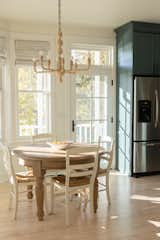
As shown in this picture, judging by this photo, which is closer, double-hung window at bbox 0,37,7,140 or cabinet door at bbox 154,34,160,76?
double-hung window at bbox 0,37,7,140

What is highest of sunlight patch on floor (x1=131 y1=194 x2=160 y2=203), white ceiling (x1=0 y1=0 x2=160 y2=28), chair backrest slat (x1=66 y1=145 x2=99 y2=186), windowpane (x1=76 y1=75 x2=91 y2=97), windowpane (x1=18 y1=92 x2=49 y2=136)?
white ceiling (x1=0 y1=0 x2=160 y2=28)

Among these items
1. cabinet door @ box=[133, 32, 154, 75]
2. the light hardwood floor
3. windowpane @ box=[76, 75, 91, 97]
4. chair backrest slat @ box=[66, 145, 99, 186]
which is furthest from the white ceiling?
the light hardwood floor

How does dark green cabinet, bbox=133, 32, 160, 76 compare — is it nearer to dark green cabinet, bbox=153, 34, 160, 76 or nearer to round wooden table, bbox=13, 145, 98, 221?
dark green cabinet, bbox=153, 34, 160, 76

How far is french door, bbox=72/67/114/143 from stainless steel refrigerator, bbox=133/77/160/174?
0.82 m

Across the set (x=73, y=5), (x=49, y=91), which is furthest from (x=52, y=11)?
(x=49, y=91)

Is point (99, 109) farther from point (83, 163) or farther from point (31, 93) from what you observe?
point (83, 163)

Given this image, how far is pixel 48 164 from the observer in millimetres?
3830

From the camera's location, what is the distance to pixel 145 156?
5938mm

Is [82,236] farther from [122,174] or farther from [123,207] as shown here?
[122,174]

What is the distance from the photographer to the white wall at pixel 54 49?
5.70 m

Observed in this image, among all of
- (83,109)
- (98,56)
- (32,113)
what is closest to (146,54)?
(98,56)

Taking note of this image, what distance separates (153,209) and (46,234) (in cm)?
155

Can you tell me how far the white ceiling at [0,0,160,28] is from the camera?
4.62 m

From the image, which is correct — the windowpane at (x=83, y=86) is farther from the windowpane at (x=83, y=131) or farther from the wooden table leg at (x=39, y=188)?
the wooden table leg at (x=39, y=188)
